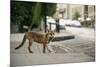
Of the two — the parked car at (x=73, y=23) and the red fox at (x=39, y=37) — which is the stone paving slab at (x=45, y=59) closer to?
the red fox at (x=39, y=37)

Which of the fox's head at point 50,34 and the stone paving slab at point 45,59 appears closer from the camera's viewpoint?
the stone paving slab at point 45,59

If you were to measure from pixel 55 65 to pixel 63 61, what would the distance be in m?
0.11

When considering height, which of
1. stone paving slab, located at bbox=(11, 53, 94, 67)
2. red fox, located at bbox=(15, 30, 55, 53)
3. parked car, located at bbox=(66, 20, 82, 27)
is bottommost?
stone paving slab, located at bbox=(11, 53, 94, 67)

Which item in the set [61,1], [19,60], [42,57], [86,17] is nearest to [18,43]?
[19,60]

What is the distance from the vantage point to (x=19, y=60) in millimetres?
1877

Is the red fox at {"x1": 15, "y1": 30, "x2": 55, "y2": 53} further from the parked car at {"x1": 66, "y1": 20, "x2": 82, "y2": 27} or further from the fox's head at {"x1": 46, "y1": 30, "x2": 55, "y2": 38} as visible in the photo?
the parked car at {"x1": 66, "y1": 20, "x2": 82, "y2": 27}

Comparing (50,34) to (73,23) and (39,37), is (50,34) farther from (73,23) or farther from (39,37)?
(73,23)

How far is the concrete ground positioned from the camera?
6.16 ft

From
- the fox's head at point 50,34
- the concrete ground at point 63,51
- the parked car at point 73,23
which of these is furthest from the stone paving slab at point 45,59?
the parked car at point 73,23

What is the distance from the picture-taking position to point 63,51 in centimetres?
203

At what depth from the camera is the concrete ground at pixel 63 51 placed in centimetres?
188

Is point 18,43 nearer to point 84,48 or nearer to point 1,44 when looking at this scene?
point 1,44

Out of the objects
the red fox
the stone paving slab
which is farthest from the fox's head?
the stone paving slab

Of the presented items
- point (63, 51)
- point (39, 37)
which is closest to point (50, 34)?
point (39, 37)
